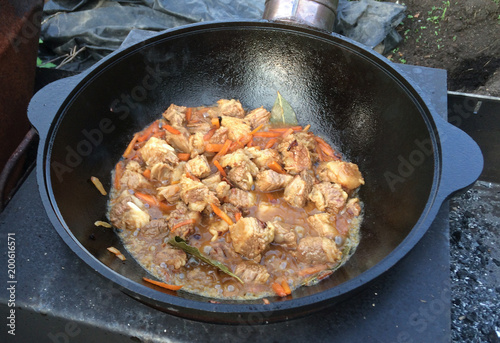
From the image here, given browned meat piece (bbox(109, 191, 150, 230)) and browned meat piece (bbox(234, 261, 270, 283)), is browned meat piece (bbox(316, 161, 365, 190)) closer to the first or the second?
browned meat piece (bbox(234, 261, 270, 283))

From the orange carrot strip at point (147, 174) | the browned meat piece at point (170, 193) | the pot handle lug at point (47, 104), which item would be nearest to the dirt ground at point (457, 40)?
the browned meat piece at point (170, 193)

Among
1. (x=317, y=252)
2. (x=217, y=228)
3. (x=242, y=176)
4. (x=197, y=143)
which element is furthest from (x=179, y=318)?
(x=197, y=143)

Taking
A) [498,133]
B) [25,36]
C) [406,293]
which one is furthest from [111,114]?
[498,133]

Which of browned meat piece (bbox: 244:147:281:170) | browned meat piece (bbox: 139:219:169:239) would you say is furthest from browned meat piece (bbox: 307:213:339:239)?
browned meat piece (bbox: 139:219:169:239)

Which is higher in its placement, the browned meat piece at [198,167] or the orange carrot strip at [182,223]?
the browned meat piece at [198,167]

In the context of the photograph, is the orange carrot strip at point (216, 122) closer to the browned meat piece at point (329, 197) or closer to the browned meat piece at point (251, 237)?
the browned meat piece at point (329, 197)

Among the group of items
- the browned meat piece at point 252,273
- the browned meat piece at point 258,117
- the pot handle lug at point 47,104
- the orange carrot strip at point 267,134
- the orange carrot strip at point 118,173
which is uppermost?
the pot handle lug at point 47,104

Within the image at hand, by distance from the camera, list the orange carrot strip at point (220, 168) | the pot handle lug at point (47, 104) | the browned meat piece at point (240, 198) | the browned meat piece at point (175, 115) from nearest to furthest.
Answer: the pot handle lug at point (47, 104) → the browned meat piece at point (240, 198) → the orange carrot strip at point (220, 168) → the browned meat piece at point (175, 115)
